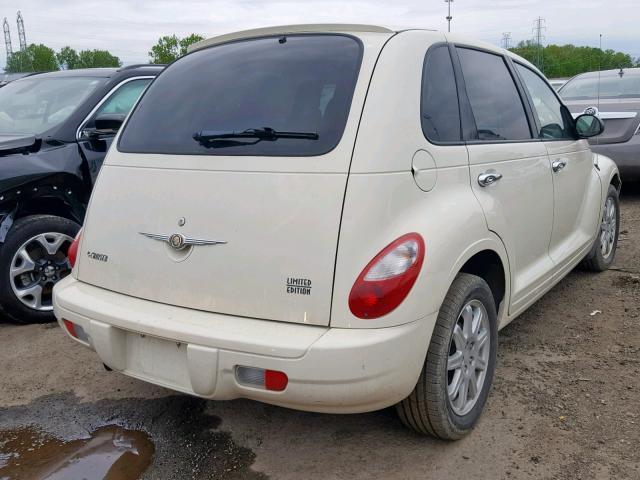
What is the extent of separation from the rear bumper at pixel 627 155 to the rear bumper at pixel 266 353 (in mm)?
5996

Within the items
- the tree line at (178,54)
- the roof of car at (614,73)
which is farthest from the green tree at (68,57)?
the roof of car at (614,73)

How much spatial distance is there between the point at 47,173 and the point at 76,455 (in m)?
2.26

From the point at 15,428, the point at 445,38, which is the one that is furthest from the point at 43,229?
the point at 445,38

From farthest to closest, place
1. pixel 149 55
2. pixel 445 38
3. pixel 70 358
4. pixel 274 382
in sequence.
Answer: pixel 149 55
pixel 70 358
pixel 445 38
pixel 274 382

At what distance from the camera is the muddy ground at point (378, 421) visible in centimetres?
270

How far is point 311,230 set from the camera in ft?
7.75

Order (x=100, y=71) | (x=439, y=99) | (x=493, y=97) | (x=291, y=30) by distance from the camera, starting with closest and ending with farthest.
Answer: (x=439, y=99), (x=291, y=30), (x=493, y=97), (x=100, y=71)

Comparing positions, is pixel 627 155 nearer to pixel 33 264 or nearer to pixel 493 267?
pixel 493 267

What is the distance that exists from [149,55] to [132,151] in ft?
220

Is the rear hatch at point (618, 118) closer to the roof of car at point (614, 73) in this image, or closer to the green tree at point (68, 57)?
the roof of car at point (614, 73)

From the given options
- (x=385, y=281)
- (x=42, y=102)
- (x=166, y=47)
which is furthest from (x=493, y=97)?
(x=166, y=47)

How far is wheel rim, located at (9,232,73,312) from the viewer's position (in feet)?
14.2

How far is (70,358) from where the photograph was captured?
3.90 meters

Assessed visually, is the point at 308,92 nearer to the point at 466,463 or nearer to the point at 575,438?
the point at 466,463
